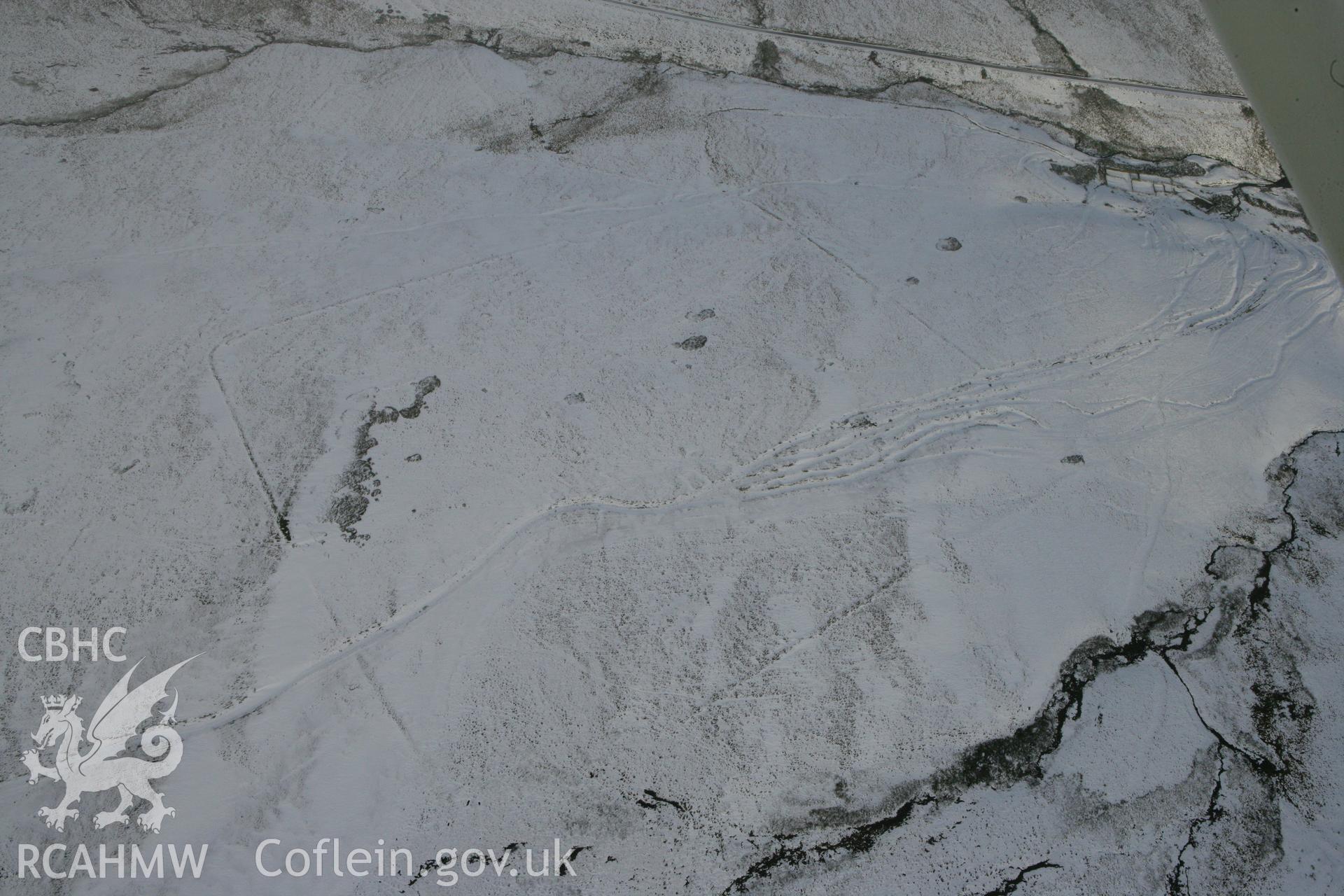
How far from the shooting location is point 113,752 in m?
2.72

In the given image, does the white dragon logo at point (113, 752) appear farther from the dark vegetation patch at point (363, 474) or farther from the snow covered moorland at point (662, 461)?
the dark vegetation patch at point (363, 474)

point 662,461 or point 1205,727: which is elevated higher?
point 662,461

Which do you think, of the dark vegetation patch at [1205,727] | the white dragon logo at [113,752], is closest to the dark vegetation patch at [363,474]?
the white dragon logo at [113,752]

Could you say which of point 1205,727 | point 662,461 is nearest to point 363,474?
point 662,461

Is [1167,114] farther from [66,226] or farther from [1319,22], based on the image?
[66,226]

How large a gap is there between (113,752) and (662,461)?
1.99m

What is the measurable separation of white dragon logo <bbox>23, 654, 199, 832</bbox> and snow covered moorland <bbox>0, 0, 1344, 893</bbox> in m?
0.02

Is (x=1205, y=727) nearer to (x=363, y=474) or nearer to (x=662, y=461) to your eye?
(x=662, y=461)

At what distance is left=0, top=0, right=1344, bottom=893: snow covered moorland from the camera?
265 cm

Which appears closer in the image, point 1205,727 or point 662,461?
point 1205,727

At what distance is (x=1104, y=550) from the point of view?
10.2ft

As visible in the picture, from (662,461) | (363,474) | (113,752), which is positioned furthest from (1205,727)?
(113,752)

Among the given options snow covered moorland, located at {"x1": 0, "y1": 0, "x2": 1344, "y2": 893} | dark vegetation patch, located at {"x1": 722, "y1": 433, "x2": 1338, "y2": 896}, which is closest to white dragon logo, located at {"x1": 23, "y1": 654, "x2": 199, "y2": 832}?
snow covered moorland, located at {"x1": 0, "y1": 0, "x2": 1344, "y2": 893}

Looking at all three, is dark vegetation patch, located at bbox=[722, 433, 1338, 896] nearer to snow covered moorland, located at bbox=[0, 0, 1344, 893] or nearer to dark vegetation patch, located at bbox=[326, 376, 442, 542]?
snow covered moorland, located at bbox=[0, 0, 1344, 893]
